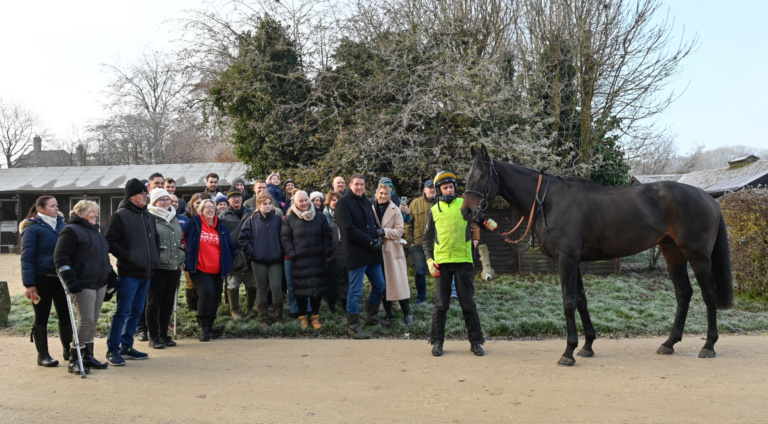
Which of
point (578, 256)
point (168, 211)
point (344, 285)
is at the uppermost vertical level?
point (168, 211)

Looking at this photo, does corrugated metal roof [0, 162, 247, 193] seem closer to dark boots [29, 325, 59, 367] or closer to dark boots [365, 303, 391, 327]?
dark boots [365, 303, 391, 327]

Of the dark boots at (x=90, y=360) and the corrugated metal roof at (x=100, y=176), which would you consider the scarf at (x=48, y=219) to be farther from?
the corrugated metal roof at (x=100, y=176)

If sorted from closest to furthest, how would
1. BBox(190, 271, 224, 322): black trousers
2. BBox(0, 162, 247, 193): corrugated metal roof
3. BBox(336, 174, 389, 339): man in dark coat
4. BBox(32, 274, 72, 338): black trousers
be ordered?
BBox(32, 274, 72, 338): black trousers < BBox(190, 271, 224, 322): black trousers < BBox(336, 174, 389, 339): man in dark coat < BBox(0, 162, 247, 193): corrugated metal roof

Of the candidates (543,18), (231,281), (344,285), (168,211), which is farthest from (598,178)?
(168,211)

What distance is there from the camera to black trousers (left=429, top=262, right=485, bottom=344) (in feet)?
21.0

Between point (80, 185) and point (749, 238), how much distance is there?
71.9ft

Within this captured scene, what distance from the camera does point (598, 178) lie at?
15.1 meters

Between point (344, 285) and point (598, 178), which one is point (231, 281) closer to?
point (344, 285)

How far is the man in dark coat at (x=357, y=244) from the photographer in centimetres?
741

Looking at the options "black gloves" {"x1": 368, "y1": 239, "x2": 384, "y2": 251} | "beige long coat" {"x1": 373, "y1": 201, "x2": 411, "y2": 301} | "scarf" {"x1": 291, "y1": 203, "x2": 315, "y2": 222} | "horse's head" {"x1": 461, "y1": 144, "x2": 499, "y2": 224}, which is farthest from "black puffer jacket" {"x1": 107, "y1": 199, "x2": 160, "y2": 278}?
"horse's head" {"x1": 461, "y1": 144, "x2": 499, "y2": 224}

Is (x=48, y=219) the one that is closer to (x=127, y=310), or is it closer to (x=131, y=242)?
(x=131, y=242)

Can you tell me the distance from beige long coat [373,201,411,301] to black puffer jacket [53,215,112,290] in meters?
3.57

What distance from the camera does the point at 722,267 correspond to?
6.57 meters

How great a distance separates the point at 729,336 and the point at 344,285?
536cm
